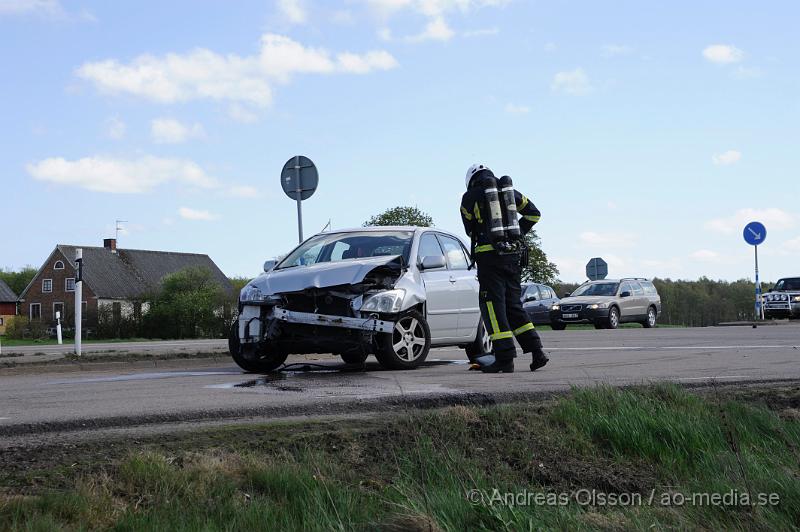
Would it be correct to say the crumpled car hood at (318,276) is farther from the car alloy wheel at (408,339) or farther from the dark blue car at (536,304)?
the dark blue car at (536,304)

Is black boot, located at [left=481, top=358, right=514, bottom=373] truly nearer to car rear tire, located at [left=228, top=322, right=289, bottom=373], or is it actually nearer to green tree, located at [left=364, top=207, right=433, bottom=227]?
car rear tire, located at [left=228, top=322, right=289, bottom=373]

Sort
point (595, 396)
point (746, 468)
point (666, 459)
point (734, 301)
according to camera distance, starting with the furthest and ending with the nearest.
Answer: point (734, 301), point (595, 396), point (666, 459), point (746, 468)

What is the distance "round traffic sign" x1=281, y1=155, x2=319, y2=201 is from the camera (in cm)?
1542

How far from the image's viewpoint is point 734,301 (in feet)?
275

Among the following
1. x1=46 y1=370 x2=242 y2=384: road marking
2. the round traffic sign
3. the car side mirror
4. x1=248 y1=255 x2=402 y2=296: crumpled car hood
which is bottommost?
x1=46 y1=370 x2=242 y2=384: road marking

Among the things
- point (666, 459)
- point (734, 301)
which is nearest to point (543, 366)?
point (666, 459)

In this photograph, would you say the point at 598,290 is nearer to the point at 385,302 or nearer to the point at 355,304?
the point at 385,302

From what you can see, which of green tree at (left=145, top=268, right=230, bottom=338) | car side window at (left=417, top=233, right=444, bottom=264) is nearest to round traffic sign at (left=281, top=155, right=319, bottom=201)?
car side window at (left=417, top=233, right=444, bottom=264)

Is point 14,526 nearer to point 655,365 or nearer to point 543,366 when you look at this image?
point 543,366

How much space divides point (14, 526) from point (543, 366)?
23.9 feet

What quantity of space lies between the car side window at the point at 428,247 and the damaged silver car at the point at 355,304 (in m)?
0.01

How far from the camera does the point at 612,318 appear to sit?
3092 centimetres

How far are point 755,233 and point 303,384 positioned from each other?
84.0 ft

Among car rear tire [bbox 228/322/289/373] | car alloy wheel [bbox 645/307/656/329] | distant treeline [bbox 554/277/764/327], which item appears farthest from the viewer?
distant treeline [bbox 554/277/764/327]
